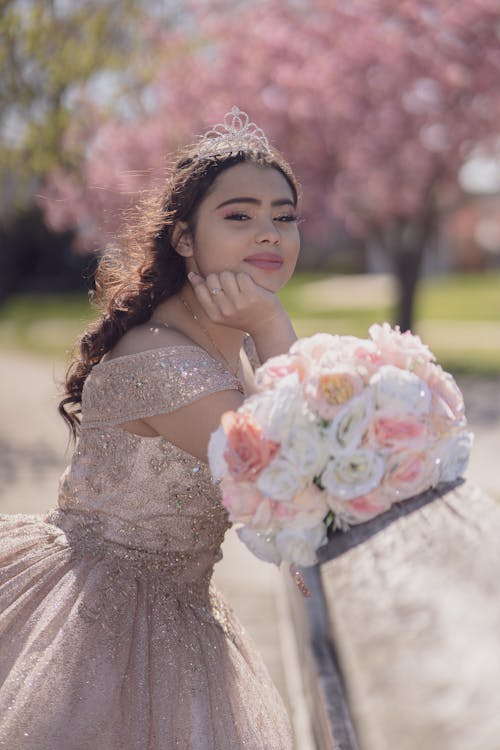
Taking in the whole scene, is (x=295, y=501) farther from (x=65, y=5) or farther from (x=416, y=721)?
(x=65, y=5)

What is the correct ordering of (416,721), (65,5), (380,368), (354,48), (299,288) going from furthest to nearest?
(299,288) → (354,48) → (65,5) → (380,368) → (416,721)

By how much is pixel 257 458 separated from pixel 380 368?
280 millimetres

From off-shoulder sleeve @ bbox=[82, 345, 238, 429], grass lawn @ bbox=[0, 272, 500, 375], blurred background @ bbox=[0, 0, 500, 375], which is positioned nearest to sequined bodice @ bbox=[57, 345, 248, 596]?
off-shoulder sleeve @ bbox=[82, 345, 238, 429]

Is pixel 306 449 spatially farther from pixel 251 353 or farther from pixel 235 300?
pixel 251 353

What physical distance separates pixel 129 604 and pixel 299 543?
725 mm

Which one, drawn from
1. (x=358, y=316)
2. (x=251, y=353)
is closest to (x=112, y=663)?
(x=251, y=353)

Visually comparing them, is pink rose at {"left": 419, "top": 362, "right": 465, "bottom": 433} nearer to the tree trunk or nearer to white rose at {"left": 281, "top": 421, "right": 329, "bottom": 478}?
white rose at {"left": 281, "top": 421, "right": 329, "bottom": 478}

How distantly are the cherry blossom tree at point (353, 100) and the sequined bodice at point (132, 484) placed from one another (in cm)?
1370

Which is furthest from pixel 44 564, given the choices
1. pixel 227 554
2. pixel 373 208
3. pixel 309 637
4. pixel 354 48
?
pixel 373 208

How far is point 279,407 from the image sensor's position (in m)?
1.94

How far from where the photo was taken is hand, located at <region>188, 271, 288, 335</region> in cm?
245

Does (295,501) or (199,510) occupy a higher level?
(199,510)

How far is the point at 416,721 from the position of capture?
184cm

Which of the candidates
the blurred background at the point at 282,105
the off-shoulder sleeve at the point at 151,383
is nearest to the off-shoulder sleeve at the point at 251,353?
the off-shoulder sleeve at the point at 151,383
